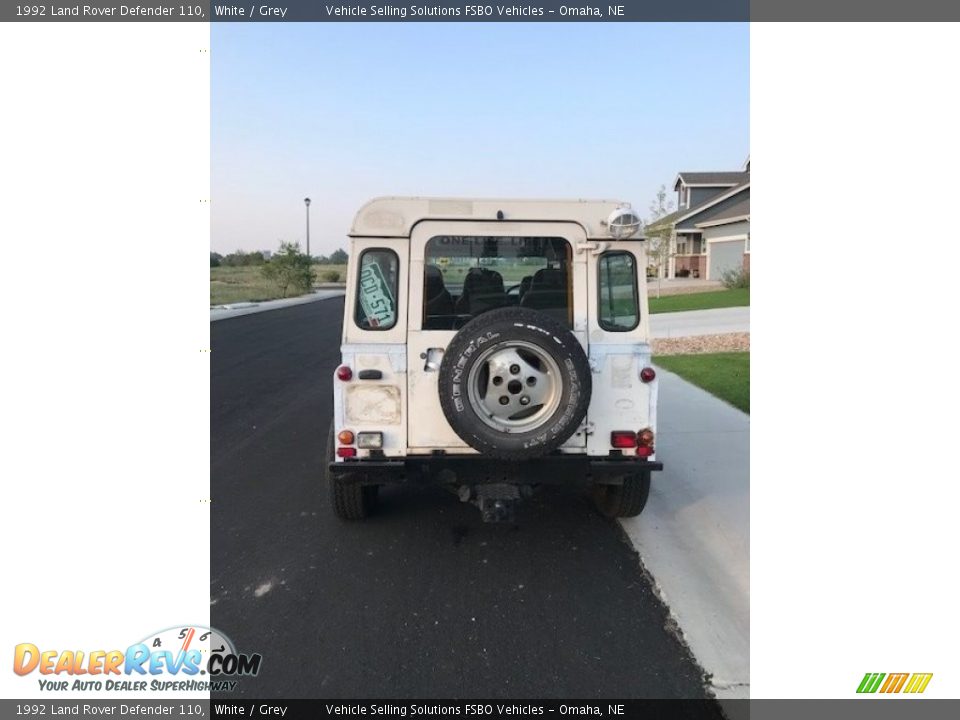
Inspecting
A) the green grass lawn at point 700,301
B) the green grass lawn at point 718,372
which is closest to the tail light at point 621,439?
the green grass lawn at point 718,372

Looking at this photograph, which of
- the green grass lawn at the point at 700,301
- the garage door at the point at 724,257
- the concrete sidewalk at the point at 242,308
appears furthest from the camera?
the garage door at the point at 724,257

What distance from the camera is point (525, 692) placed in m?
2.69

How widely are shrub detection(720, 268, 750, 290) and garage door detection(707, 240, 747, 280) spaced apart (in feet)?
8.44

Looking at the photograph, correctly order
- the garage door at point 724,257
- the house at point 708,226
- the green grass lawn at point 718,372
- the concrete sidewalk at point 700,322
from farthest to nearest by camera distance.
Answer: the garage door at point 724,257, the house at point 708,226, the concrete sidewalk at point 700,322, the green grass lawn at point 718,372

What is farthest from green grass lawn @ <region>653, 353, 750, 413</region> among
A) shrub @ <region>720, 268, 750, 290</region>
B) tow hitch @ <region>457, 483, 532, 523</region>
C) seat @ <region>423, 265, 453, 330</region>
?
shrub @ <region>720, 268, 750, 290</region>

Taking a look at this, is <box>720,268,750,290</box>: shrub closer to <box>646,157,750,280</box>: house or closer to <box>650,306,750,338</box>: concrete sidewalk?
<box>646,157,750,280</box>: house

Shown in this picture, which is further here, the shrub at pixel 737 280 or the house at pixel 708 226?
the house at pixel 708 226

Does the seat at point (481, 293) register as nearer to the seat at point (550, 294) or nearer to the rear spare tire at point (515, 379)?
the seat at point (550, 294)

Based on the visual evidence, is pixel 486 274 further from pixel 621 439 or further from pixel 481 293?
pixel 621 439

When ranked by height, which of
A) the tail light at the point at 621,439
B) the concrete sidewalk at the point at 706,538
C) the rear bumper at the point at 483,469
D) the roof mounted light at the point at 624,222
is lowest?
the concrete sidewalk at the point at 706,538

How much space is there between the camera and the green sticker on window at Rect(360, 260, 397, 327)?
382 cm

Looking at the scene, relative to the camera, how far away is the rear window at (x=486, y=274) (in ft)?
12.8

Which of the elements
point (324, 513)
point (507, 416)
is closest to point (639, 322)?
point (507, 416)

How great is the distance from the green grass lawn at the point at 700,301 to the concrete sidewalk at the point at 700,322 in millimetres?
1077
